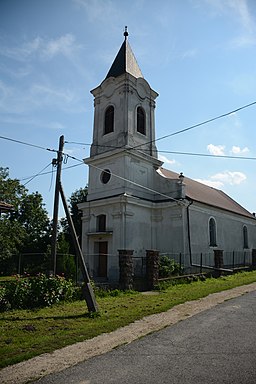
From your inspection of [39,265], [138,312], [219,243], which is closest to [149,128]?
[219,243]

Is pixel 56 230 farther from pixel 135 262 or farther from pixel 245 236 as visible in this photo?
pixel 245 236

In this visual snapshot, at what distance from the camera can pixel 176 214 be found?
826 inches

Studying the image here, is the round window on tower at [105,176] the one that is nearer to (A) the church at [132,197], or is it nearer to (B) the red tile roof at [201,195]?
(A) the church at [132,197]

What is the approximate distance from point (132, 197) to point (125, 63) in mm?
Result: 11587

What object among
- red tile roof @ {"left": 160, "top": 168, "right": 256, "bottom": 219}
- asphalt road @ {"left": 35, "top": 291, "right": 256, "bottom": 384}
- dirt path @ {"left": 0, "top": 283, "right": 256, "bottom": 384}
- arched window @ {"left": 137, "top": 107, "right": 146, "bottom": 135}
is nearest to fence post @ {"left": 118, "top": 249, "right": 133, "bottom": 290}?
dirt path @ {"left": 0, "top": 283, "right": 256, "bottom": 384}

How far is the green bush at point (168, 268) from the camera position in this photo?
16.3m

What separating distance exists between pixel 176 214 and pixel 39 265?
13922 millimetres

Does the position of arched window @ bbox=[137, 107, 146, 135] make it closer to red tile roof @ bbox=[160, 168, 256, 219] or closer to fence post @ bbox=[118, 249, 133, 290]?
red tile roof @ bbox=[160, 168, 256, 219]

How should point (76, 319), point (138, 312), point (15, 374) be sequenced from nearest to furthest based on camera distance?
1. point (15, 374)
2. point (76, 319)
3. point (138, 312)

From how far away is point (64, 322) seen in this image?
25.8 feet

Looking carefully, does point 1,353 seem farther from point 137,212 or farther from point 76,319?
point 137,212

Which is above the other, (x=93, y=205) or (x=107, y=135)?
(x=107, y=135)

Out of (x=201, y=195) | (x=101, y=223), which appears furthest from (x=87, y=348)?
(x=201, y=195)

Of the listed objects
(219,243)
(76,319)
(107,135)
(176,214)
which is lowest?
(76,319)
